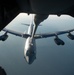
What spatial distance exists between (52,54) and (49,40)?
15.3 m

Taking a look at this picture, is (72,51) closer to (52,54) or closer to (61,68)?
(52,54)

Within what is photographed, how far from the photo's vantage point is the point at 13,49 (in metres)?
96.9

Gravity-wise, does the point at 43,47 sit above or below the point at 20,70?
below

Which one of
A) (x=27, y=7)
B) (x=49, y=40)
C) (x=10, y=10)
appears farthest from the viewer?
(x=49, y=40)

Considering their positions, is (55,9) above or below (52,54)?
above

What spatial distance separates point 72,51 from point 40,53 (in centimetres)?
1712

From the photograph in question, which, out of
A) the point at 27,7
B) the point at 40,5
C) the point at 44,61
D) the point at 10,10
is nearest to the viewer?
the point at 40,5

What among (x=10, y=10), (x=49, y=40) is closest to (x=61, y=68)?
(x=49, y=40)

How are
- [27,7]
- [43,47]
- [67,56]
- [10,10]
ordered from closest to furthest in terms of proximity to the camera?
[27,7] → [10,10] → [67,56] → [43,47]

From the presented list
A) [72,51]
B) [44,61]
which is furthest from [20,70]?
[72,51]

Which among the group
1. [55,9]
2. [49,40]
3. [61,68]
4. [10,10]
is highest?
[55,9]

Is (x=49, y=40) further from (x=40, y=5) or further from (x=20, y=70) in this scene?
(x=40, y=5)

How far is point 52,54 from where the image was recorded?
95.8m

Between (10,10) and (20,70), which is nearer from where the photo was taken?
(10,10)
